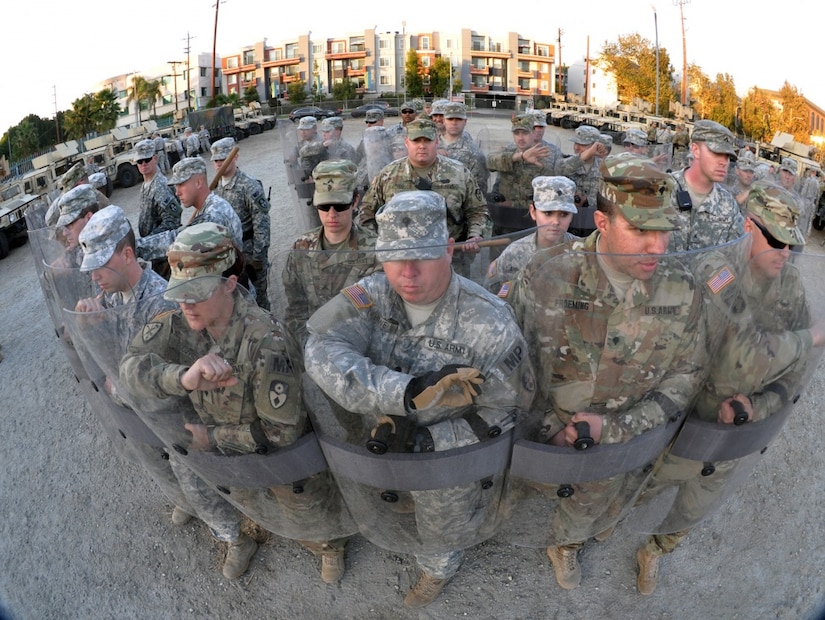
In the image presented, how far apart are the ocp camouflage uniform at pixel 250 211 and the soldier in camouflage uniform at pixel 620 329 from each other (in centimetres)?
373

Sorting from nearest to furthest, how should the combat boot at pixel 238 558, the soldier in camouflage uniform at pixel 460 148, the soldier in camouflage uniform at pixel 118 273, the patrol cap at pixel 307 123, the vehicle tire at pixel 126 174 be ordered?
the soldier in camouflage uniform at pixel 118 273, the combat boot at pixel 238 558, the soldier in camouflage uniform at pixel 460 148, the patrol cap at pixel 307 123, the vehicle tire at pixel 126 174

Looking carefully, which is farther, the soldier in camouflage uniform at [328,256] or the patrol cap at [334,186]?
the patrol cap at [334,186]

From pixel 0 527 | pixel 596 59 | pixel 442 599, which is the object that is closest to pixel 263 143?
pixel 0 527

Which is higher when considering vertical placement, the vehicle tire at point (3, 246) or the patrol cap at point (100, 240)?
the patrol cap at point (100, 240)

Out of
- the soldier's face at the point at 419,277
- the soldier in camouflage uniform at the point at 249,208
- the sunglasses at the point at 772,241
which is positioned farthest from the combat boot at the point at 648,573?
the soldier in camouflage uniform at the point at 249,208

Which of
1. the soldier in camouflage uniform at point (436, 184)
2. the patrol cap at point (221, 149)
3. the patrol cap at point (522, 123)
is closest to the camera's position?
the soldier in camouflage uniform at point (436, 184)

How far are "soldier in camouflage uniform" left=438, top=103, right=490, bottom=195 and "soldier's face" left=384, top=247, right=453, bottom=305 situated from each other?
444 cm

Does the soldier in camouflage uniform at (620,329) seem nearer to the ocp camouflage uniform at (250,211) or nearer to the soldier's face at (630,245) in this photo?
the soldier's face at (630,245)

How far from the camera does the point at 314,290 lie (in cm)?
234

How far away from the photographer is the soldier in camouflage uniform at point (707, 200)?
11.3 ft

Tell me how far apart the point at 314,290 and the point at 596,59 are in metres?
53.3

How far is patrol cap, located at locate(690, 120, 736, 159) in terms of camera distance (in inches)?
138

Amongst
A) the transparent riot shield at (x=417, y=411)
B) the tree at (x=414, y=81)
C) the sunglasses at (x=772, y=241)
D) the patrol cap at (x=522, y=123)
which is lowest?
the transparent riot shield at (x=417, y=411)

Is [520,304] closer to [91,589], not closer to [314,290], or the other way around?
[314,290]
